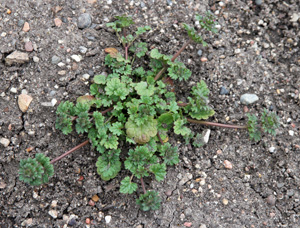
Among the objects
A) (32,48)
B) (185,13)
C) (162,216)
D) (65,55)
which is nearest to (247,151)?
(162,216)

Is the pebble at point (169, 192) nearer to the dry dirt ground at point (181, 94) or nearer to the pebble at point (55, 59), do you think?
the dry dirt ground at point (181, 94)

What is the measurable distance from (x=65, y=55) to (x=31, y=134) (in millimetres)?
1007

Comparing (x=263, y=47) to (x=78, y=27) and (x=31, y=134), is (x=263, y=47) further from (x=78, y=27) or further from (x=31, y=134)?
(x=31, y=134)

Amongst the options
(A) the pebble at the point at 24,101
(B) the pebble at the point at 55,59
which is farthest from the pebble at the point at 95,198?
(B) the pebble at the point at 55,59

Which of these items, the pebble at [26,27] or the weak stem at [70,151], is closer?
the weak stem at [70,151]

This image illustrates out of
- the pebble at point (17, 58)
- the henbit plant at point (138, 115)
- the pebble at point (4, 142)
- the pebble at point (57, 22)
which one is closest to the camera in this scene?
the henbit plant at point (138, 115)

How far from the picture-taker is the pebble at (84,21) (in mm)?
4195

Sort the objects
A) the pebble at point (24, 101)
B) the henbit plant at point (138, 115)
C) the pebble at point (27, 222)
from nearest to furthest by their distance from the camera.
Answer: the pebble at point (27, 222), the henbit plant at point (138, 115), the pebble at point (24, 101)

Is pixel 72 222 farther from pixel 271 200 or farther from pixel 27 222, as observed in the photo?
pixel 271 200

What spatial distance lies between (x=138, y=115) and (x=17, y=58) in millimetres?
1549

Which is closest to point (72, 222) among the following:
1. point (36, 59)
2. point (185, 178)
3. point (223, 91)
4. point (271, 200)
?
point (185, 178)

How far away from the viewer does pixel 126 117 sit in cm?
387

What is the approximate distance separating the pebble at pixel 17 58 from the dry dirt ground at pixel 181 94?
→ 62mm

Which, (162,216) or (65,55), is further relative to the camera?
(65,55)
